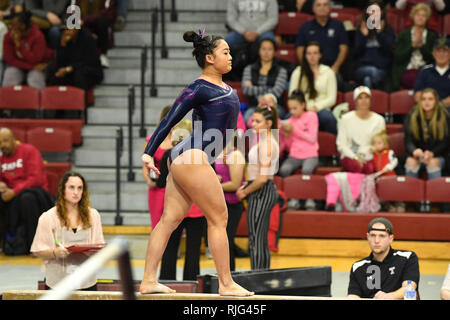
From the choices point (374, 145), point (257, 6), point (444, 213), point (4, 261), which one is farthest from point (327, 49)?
point (4, 261)

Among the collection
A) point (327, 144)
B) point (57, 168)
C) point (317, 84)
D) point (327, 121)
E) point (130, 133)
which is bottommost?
point (57, 168)

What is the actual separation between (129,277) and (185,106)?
144cm

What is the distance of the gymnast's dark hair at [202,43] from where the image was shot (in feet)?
13.6

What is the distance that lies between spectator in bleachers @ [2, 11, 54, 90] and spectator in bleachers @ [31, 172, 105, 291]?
182 inches

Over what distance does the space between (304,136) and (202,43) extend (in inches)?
Answer: 184

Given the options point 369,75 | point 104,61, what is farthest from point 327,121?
point 104,61

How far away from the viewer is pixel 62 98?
971 cm

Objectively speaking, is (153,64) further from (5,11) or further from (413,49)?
(413,49)

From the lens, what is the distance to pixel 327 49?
1002cm

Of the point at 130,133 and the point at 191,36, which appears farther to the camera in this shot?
the point at 130,133

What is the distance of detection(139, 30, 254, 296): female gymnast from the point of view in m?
4.07

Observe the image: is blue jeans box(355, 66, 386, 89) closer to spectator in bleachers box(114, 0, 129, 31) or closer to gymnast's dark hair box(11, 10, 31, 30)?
spectator in bleachers box(114, 0, 129, 31)

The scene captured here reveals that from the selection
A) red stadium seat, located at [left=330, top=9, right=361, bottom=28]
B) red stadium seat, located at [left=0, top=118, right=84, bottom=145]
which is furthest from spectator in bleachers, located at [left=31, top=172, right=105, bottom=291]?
red stadium seat, located at [left=330, top=9, right=361, bottom=28]

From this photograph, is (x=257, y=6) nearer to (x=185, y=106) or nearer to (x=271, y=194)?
(x=271, y=194)
